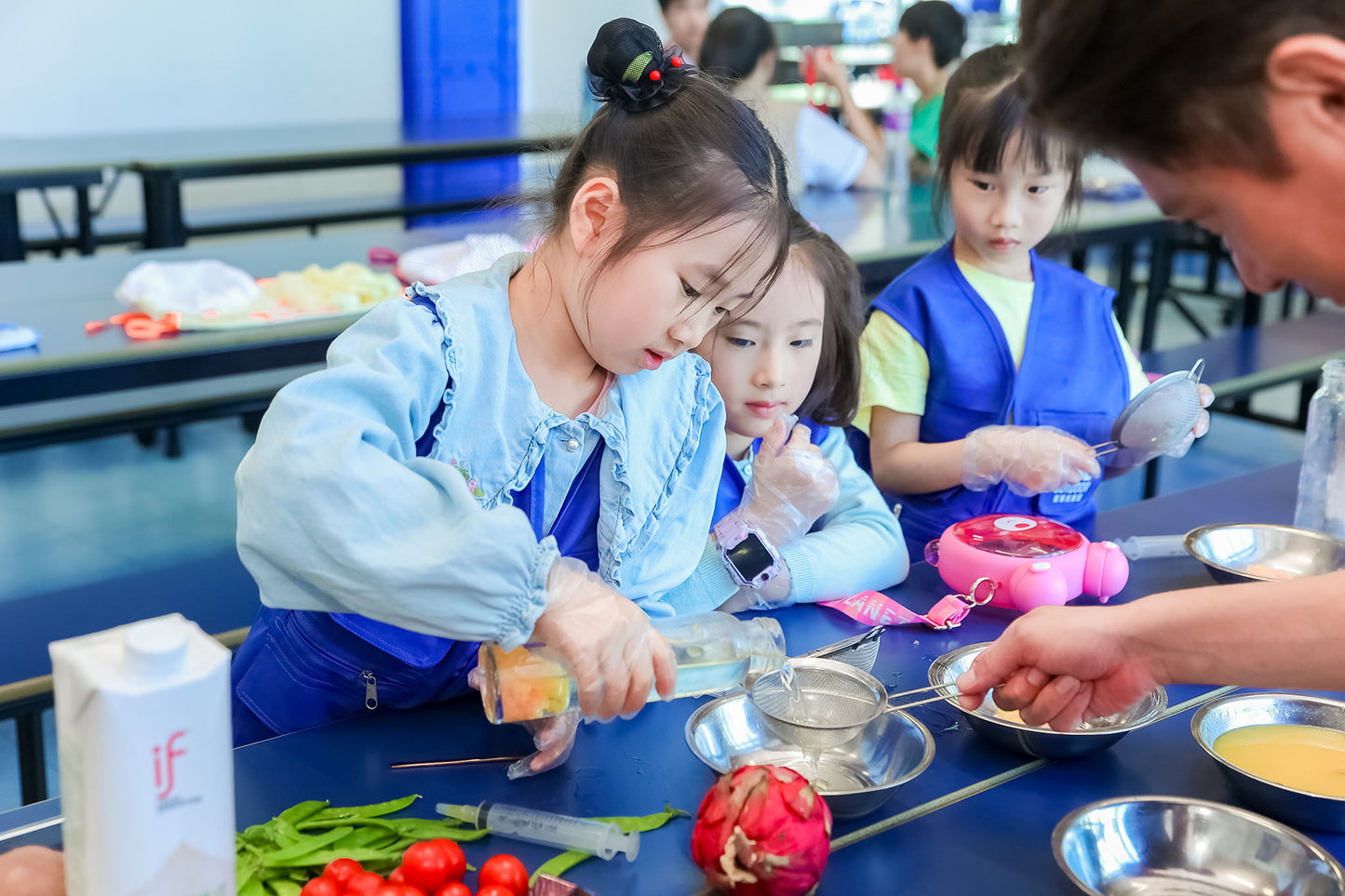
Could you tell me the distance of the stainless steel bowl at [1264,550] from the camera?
1.49m

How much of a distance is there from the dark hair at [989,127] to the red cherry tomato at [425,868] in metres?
1.31

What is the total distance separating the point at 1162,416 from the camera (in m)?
1.66

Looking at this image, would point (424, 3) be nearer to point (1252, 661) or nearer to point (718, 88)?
point (718, 88)

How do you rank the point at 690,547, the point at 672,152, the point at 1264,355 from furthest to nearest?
1. the point at 1264,355
2. the point at 690,547
3. the point at 672,152

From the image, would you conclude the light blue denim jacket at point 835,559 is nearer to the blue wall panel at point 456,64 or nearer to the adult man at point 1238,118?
the adult man at point 1238,118

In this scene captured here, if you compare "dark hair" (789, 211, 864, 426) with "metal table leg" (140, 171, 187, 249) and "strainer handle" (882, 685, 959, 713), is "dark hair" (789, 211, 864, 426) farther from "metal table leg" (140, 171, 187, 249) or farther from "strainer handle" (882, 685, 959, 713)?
"metal table leg" (140, 171, 187, 249)

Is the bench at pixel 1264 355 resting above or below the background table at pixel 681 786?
below

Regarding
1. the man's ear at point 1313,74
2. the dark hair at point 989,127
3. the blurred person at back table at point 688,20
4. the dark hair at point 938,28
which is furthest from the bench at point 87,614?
the blurred person at back table at point 688,20

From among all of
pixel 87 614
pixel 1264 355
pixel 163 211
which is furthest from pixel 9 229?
pixel 1264 355

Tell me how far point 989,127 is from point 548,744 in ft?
3.89

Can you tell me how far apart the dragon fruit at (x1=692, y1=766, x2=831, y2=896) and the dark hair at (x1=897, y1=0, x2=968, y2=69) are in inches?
163

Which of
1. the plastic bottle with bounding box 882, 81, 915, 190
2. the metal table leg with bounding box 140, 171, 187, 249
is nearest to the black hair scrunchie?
the metal table leg with bounding box 140, 171, 187, 249

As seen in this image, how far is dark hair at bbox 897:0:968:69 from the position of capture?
4.49 meters

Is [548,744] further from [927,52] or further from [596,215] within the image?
[927,52]
